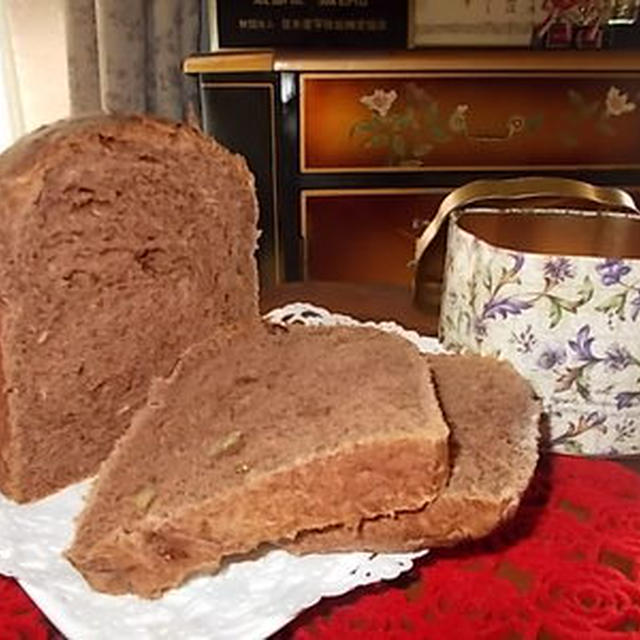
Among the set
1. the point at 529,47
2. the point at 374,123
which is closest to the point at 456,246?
the point at 374,123

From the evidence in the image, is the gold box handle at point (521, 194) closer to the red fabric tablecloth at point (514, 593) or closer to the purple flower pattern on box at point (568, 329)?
the purple flower pattern on box at point (568, 329)

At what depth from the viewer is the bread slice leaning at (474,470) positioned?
2.55 ft

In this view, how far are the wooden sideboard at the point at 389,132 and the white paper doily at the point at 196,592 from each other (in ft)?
4.94

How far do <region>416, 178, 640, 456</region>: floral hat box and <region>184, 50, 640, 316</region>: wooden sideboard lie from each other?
1186mm

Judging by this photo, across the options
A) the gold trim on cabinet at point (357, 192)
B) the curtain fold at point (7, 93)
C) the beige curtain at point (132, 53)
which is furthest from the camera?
the curtain fold at point (7, 93)

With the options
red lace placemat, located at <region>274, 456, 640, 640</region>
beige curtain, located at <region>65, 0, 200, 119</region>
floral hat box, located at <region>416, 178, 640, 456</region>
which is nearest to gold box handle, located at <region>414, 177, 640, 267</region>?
floral hat box, located at <region>416, 178, 640, 456</region>

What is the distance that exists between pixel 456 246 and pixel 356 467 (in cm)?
31

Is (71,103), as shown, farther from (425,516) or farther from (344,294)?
(425,516)

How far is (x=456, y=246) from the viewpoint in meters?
0.98

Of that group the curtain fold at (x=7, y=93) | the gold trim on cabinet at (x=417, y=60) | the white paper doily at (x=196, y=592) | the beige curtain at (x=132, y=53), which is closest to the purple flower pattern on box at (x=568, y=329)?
the white paper doily at (x=196, y=592)

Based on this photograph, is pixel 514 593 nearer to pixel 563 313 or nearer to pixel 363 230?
pixel 563 313

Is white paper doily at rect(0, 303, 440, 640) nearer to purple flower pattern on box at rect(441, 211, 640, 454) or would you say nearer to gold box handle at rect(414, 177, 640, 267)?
purple flower pattern on box at rect(441, 211, 640, 454)

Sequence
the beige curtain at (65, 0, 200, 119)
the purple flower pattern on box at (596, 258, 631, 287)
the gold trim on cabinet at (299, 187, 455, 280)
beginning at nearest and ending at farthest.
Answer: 1. the purple flower pattern on box at (596, 258, 631, 287)
2. the gold trim on cabinet at (299, 187, 455, 280)
3. the beige curtain at (65, 0, 200, 119)

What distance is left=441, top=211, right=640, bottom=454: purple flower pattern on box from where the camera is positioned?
0.87 m
